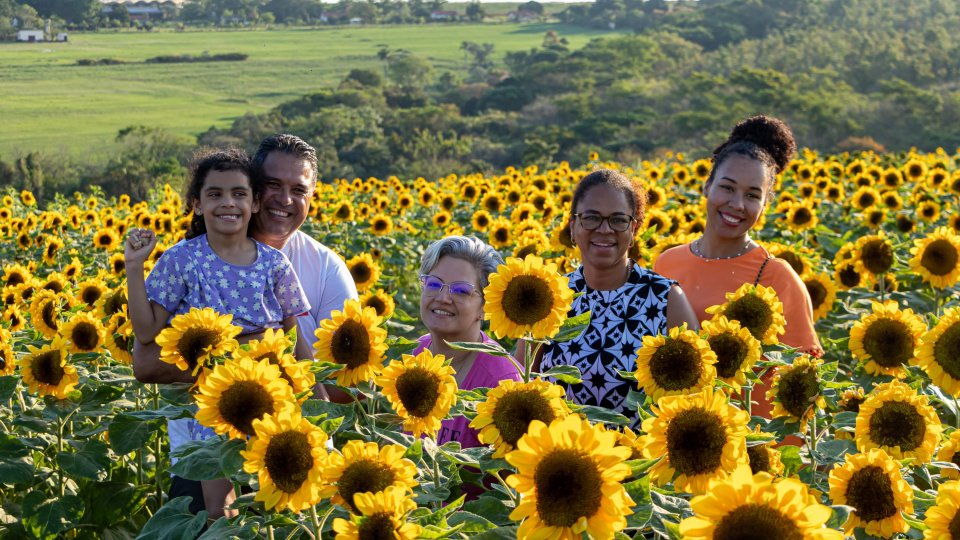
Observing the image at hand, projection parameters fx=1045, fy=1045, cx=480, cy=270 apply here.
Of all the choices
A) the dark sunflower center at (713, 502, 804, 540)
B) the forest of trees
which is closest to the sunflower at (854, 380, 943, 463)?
the dark sunflower center at (713, 502, 804, 540)

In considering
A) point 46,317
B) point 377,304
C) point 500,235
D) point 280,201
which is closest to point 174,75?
point 500,235

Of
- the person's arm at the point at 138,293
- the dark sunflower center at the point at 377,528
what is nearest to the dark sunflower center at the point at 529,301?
the dark sunflower center at the point at 377,528

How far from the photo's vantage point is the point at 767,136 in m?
4.37

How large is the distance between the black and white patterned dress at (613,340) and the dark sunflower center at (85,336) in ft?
5.49

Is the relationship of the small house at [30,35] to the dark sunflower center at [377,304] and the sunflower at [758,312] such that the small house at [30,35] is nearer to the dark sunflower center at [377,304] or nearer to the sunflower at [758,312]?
the dark sunflower center at [377,304]

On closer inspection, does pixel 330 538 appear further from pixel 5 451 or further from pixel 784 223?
pixel 784 223

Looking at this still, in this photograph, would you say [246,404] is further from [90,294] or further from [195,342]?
[90,294]

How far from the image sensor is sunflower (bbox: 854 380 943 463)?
8.18ft

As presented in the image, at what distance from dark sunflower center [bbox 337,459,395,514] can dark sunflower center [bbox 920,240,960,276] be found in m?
3.45

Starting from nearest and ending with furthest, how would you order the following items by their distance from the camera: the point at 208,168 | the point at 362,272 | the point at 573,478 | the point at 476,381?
the point at 573,478, the point at 476,381, the point at 208,168, the point at 362,272

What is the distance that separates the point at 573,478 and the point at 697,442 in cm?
39

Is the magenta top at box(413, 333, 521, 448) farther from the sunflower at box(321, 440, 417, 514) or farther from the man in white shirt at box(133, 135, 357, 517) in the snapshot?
the sunflower at box(321, 440, 417, 514)

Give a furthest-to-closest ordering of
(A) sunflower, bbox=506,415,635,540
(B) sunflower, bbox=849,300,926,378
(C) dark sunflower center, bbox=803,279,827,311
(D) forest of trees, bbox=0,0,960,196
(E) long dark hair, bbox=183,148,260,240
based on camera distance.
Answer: (D) forest of trees, bbox=0,0,960,196
(C) dark sunflower center, bbox=803,279,827,311
(E) long dark hair, bbox=183,148,260,240
(B) sunflower, bbox=849,300,926,378
(A) sunflower, bbox=506,415,635,540

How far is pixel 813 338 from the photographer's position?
386 centimetres
